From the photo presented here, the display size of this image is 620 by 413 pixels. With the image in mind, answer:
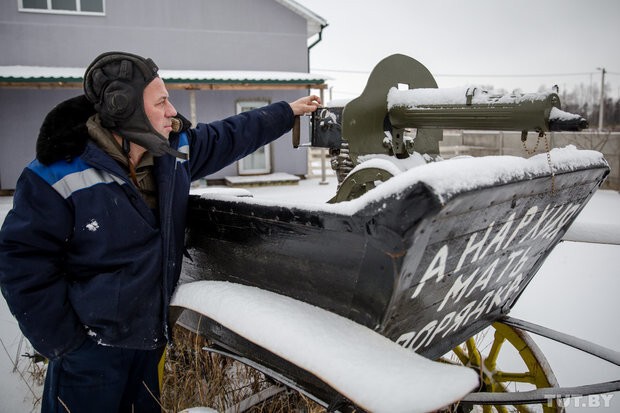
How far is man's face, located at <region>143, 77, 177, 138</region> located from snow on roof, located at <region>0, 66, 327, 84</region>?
1087 cm

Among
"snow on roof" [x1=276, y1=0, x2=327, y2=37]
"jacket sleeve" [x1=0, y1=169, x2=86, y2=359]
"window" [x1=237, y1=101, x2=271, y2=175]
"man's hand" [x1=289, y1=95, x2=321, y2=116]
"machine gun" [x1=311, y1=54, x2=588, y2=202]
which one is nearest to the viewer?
"jacket sleeve" [x1=0, y1=169, x2=86, y2=359]

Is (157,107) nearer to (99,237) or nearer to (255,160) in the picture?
(99,237)

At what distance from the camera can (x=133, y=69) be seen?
2.01 m

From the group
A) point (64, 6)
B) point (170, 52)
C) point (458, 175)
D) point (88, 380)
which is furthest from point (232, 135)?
point (64, 6)

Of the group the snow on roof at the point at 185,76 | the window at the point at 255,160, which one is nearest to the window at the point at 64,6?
the snow on roof at the point at 185,76

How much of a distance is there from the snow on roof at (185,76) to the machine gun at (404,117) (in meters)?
10.4

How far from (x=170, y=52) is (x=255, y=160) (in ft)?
14.1

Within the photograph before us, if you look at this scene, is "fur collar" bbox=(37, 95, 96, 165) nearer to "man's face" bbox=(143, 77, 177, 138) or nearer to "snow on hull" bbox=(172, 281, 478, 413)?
"man's face" bbox=(143, 77, 177, 138)

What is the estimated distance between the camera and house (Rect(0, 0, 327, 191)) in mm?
13273

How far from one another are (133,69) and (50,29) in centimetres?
1410

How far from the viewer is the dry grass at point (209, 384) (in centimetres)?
306

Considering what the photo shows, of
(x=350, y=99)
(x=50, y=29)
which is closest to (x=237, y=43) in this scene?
(x=50, y=29)

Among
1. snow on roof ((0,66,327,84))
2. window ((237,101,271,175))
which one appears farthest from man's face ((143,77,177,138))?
window ((237,101,271,175))

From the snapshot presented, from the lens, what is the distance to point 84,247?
196 centimetres
